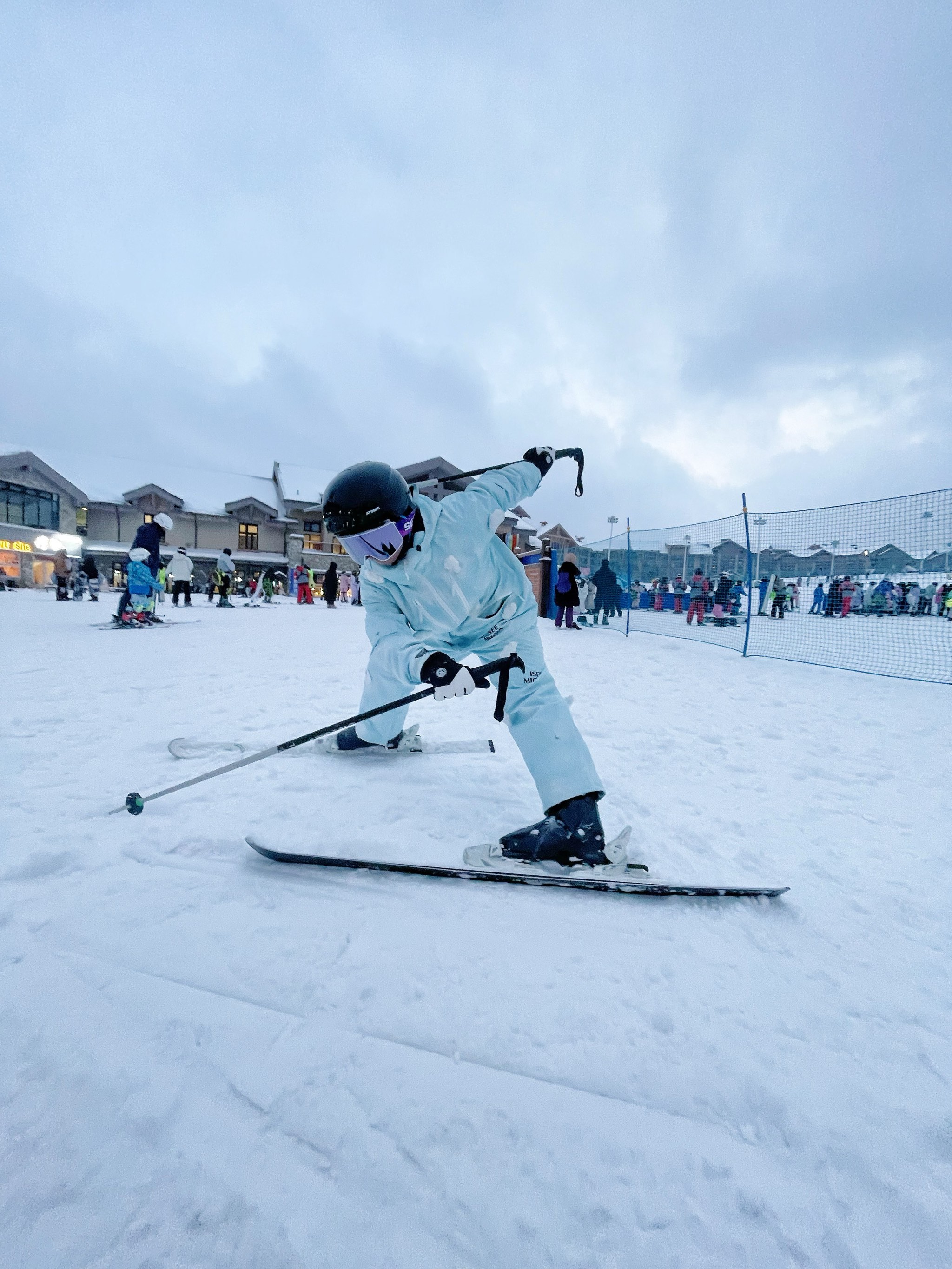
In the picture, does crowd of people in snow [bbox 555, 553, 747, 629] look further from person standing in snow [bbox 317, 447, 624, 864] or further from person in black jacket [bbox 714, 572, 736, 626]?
person standing in snow [bbox 317, 447, 624, 864]

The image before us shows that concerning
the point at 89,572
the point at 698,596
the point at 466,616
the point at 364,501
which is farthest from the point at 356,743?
the point at 89,572

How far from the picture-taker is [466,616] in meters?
2.60

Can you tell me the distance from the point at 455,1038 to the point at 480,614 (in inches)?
70.0

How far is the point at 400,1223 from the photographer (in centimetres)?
92

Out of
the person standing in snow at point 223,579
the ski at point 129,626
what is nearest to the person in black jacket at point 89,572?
the person standing in snow at point 223,579

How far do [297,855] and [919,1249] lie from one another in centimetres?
185

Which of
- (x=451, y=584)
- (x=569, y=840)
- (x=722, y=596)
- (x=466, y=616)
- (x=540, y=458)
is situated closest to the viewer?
(x=569, y=840)

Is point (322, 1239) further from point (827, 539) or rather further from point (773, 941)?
point (827, 539)

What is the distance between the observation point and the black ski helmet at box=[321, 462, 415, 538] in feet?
7.41

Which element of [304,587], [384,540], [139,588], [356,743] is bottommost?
[356,743]

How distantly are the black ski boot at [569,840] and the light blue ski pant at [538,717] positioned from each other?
0.06 metres

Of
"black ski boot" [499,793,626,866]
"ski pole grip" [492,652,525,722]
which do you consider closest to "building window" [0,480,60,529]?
"ski pole grip" [492,652,525,722]

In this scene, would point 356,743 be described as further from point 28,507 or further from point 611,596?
point 28,507

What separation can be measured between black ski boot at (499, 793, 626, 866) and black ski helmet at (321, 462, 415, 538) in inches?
57.8
